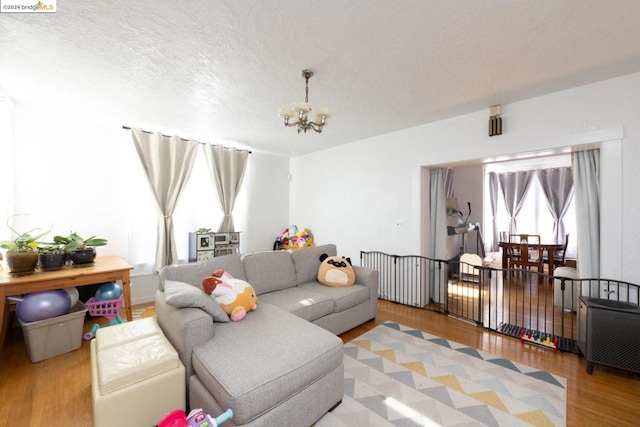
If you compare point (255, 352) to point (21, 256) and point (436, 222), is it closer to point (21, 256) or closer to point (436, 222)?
point (21, 256)

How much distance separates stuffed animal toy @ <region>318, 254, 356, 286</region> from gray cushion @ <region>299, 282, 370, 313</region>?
0.21ft

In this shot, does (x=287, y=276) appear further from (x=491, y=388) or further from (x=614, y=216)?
(x=614, y=216)

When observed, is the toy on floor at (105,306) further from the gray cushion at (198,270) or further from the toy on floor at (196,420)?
the toy on floor at (196,420)

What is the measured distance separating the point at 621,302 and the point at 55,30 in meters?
4.93

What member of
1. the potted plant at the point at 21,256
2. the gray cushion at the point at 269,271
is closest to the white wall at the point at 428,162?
the gray cushion at the point at 269,271

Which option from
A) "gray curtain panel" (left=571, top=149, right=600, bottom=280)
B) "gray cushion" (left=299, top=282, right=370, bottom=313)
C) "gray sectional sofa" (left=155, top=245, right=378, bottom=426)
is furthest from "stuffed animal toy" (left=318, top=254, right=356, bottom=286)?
"gray curtain panel" (left=571, top=149, right=600, bottom=280)

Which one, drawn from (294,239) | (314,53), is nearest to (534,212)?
(294,239)

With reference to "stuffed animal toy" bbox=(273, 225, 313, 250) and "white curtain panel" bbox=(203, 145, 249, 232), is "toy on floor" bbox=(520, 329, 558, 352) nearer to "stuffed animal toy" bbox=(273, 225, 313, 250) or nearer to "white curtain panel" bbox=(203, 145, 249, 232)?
"stuffed animal toy" bbox=(273, 225, 313, 250)

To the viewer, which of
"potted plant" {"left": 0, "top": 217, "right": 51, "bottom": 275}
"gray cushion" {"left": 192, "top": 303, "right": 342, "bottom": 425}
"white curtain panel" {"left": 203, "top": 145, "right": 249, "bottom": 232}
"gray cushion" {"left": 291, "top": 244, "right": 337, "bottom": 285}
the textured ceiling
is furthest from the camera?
"white curtain panel" {"left": 203, "top": 145, "right": 249, "bottom": 232}

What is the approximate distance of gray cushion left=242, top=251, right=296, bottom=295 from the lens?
9.07 ft

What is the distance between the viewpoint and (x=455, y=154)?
3.30 m

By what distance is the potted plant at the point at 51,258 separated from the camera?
2520mm

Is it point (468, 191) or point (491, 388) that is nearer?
point (491, 388)

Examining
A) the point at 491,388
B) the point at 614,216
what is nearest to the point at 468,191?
the point at 614,216
